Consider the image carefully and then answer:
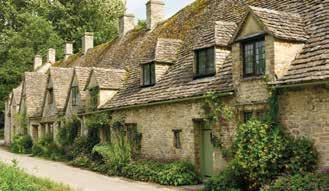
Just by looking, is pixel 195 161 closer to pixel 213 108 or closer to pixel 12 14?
pixel 213 108

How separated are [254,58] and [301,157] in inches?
148

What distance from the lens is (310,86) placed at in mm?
14125

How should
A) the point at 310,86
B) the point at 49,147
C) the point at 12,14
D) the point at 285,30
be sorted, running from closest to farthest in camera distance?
the point at 310,86 → the point at 285,30 → the point at 49,147 → the point at 12,14

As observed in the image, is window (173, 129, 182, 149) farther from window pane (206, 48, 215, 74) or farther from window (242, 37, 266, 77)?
window (242, 37, 266, 77)

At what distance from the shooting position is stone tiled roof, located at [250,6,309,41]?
50.4 ft

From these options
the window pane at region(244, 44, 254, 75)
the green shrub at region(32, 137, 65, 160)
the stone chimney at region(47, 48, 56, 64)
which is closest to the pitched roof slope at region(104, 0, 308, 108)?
the window pane at region(244, 44, 254, 75)

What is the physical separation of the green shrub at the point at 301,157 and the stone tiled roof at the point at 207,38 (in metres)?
1.90

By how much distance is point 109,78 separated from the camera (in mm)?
28203

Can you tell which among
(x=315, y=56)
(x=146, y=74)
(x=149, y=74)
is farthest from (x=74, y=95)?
(x=315, y=56)

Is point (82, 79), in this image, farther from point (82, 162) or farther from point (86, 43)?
point (86, 43)

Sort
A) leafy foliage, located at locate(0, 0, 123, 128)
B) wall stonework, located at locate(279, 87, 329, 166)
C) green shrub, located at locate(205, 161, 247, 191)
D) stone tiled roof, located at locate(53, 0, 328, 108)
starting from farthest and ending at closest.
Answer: leafy foliage, located at locate(0, 0, 123, 128) → stone tiled roof, located at locate(53, 0, 328, 108) → green shrub, located at locate(205, 161, 247, 191) → wall stonework, located at locate(279, 87, 329, 166)

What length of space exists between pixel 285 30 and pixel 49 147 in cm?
2289

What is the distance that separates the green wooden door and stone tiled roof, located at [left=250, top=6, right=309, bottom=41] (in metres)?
5.08

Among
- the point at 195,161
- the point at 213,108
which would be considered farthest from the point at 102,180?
the point at 213,108
